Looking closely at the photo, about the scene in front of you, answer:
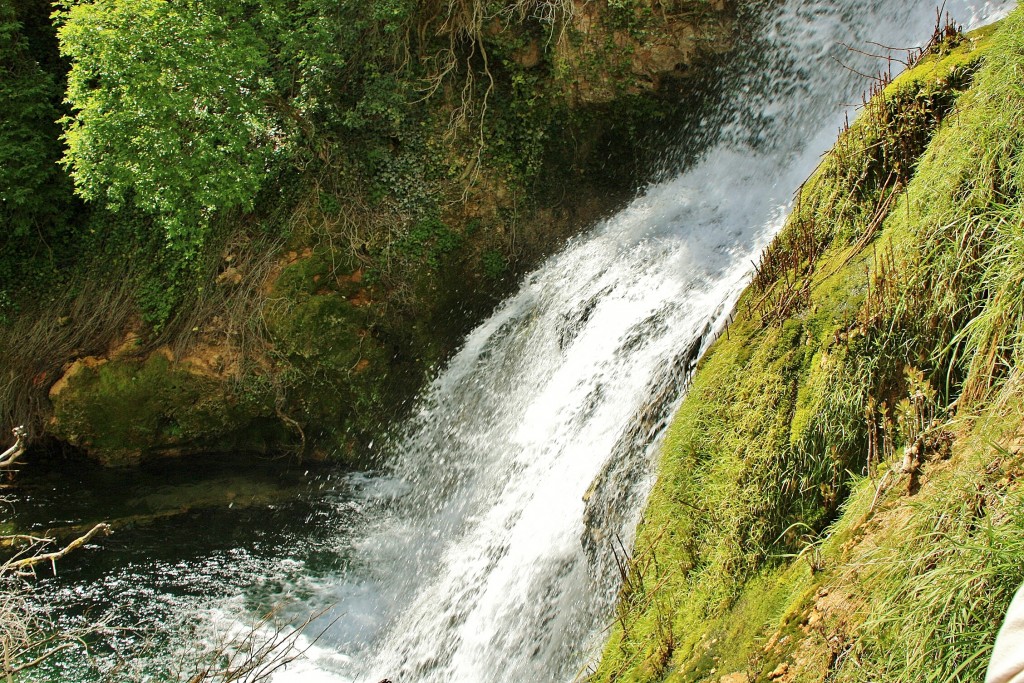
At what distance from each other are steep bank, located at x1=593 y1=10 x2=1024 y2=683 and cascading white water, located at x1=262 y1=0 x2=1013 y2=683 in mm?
600

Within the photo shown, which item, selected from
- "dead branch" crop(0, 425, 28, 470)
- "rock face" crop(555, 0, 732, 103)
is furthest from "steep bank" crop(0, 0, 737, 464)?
"dead branch" crop(0, 425, 28, 470)

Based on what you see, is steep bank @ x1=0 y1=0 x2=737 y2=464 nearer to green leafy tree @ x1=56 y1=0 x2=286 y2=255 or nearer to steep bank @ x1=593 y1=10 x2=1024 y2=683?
green leafy tree @ x1=56 y1=0 x2=286 y2=255

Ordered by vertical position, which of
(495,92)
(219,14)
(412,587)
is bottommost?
(412,587)

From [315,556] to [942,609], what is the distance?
6596 mm

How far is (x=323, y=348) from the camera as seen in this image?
356 inches

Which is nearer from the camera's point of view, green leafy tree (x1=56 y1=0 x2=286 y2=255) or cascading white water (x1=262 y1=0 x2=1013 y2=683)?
cascading white water (x1=262 y1=0 x2=1013 y2=683)

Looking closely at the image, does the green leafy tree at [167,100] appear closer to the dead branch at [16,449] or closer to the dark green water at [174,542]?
the dark green water at [174,542]

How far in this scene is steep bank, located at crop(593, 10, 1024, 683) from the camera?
2.38m

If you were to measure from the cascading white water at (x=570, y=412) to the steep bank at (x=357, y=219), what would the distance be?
2.63 ft

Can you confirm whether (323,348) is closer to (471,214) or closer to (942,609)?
(471,214)

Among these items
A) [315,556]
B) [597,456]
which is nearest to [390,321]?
[315,556]

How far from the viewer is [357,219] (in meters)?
9.24

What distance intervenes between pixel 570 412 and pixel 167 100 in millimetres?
5275

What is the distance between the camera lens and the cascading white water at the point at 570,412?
4680 mm
